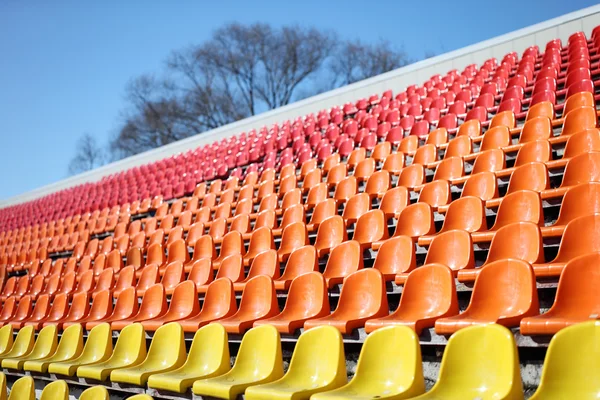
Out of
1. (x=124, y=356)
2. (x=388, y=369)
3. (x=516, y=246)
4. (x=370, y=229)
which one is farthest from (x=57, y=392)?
(x=516, y=246)

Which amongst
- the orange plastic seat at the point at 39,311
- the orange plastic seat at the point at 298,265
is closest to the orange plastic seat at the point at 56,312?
the orange plastic seat at the point at 39,311

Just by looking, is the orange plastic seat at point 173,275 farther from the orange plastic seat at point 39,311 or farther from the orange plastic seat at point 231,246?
the orange plastic seat at point 39,311

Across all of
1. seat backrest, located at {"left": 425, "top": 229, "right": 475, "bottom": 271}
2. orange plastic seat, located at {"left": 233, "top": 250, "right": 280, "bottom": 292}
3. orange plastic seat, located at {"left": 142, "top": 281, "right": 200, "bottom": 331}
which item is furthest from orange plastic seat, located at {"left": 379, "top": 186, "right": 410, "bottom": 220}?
orange plastic seat, located at {"left": 142, "top": 281, "right": 200, "bottom": 331}

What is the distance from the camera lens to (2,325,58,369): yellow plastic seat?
4.54 metres

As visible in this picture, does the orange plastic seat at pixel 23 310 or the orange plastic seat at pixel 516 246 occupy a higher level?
the orange plastic seat at pixel 23 310

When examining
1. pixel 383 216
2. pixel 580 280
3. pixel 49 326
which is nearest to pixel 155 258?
pixel 49 326

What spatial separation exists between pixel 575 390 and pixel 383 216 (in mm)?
Answer: 2502

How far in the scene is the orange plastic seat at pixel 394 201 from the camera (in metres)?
4.70

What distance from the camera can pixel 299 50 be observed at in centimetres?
2802

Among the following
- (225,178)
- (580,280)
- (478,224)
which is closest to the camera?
(580,280)

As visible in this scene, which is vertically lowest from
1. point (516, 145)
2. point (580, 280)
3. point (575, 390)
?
Result: point (575, 390)

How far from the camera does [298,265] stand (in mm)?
4324

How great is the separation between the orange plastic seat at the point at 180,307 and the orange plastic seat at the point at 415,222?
1268 mm

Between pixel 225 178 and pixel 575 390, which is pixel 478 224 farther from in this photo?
pixel 225 178
